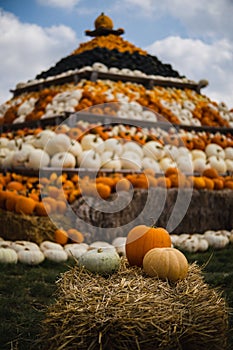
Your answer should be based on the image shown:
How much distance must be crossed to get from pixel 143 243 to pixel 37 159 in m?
3.84

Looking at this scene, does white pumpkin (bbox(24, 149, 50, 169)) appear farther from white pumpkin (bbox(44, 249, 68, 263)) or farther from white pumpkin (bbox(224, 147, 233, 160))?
white pumpkin (bbox(224, 147, 233, 160))

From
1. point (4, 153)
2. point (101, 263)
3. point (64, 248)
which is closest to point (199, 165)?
point (4, 153)

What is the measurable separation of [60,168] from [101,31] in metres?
10.3

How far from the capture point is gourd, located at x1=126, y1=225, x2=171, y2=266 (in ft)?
8.36

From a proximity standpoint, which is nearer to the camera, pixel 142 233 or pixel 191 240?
pixel 142 233

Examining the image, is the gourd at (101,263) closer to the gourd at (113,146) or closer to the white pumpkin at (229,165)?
the gourd at (113,146)

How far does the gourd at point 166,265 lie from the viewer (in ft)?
7.42

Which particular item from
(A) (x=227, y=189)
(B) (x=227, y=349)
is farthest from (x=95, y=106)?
(B) (x=227, y=349)

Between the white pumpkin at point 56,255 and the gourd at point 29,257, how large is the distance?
4.5 inches

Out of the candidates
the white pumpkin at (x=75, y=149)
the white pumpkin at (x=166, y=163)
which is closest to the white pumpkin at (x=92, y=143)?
the white pumpkin at (x=75, y=149)

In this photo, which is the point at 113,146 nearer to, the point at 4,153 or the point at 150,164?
the point at 150,164

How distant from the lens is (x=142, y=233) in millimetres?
2600

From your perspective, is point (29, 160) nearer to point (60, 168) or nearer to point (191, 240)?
point (60, 168)

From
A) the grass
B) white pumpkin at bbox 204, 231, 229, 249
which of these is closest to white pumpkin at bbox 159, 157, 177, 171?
white pumpkin at bbox 204, 231, 229, 249
